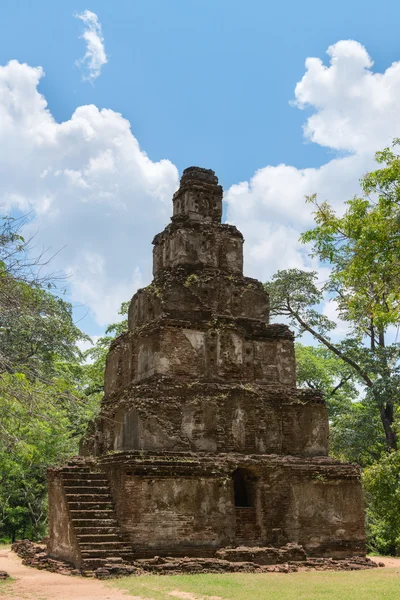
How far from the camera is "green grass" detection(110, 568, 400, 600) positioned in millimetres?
10727

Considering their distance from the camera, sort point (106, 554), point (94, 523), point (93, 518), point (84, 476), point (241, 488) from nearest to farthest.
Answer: point (106, 554)
point (94, 523)
point (93, 518)
point (84, 476)
point (241, 488)

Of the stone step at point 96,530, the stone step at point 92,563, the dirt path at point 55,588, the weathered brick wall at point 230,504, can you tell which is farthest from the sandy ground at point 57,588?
the weathered brick wall at point 230,504

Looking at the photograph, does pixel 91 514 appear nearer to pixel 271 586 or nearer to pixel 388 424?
pixel 271 586

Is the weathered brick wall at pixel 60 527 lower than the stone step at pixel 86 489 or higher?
lower

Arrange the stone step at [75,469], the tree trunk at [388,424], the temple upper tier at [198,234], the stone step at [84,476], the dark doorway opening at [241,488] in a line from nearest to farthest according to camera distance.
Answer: the stone step at [84,476] < the stone step at [75,469] < the dark doorway opening at [241,488] < the temple upper tier at [198,234] < the tree trunk at [388,424]

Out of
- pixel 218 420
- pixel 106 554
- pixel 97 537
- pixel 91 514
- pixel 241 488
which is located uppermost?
pixel 218 420

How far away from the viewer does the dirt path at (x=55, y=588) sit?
424 inches

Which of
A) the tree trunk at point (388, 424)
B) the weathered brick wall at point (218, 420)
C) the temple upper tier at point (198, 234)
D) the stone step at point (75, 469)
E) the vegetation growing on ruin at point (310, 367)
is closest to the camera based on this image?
the vegetation growing on ruin at point (310, 367)

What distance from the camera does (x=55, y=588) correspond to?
11.9 meters

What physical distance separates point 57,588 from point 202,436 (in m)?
5.97

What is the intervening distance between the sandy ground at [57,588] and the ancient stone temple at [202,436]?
811 mm

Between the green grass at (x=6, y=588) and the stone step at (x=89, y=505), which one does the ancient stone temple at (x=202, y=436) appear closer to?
the stone step at (x=89, y=505)

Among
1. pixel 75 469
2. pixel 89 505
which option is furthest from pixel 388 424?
pixel 89 505

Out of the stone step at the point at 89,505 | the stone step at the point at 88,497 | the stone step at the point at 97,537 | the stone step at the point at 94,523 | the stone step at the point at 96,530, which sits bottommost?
the stone step at the point at 97,537
